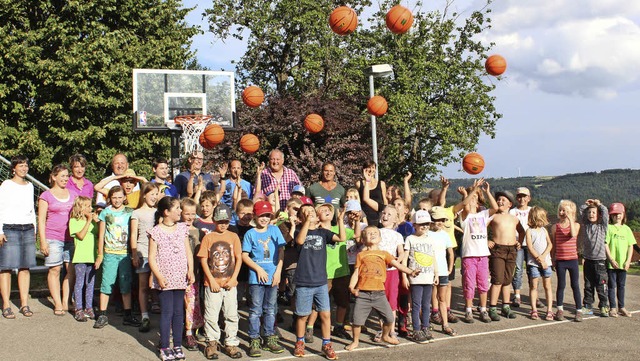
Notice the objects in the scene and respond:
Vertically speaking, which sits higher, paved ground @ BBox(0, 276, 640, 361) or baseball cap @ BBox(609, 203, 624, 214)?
baseball cap @ BBox(609, 203, 624, 214)

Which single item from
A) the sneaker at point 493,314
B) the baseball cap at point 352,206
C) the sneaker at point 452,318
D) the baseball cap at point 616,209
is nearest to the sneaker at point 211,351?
the baseball cap at point 352,206

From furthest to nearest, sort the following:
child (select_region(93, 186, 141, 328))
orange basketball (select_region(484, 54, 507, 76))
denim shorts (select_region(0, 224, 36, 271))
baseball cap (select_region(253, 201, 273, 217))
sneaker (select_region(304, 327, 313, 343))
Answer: orange basketball (select_region(484, 54, 507, 76))
denim shorts (select_region(0, 224, 36, 271))
child (select_region(93, 186, 141, 328))
sneaker (select_region(304, 327, 313, 343))
baseball cap (select_region(253, 201, 273, 217))

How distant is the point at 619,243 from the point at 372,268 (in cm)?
442

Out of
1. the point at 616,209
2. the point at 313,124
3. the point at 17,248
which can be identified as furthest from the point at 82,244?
the point at 313,124

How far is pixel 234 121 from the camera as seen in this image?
17.3m

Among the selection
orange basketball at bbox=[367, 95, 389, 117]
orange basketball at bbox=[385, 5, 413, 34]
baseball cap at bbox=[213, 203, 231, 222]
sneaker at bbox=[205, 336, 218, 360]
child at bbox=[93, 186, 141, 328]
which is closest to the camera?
sneaker at bbox=[205, 336, 218, 360]

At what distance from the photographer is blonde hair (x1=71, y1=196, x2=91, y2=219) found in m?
8.58

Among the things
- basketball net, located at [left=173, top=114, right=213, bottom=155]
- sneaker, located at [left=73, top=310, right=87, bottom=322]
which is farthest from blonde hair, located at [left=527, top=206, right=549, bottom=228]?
basketball net, located at [left=173, top=114, right=213, bottom=155]

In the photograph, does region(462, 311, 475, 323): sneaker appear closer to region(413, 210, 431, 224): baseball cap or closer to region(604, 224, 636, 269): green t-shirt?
region(413, 210, 431, 224): baseball cap

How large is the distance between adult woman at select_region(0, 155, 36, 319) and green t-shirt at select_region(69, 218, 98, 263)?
580 mm

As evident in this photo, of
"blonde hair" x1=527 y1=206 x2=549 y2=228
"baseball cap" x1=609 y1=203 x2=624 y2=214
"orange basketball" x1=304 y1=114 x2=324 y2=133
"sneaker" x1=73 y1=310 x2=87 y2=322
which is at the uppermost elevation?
"orange basketball" x1=304 y1=114 x2=324 y2=133

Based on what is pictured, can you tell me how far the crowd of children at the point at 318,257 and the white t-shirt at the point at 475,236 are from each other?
0.05 ft

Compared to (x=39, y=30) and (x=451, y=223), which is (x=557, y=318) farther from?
(x=39, y=30)

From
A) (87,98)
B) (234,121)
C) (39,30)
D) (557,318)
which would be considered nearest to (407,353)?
(557,318)
